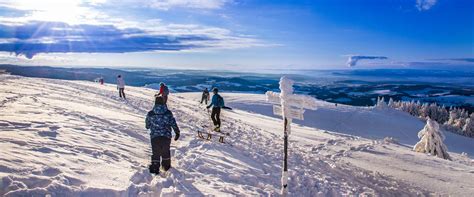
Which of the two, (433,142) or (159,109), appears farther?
(433,142)

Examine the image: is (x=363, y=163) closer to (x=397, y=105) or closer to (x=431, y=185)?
(x=431, y=185)

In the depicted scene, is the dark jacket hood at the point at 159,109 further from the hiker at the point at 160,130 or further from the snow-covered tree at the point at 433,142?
the snow-covered tree at the point at 433,142

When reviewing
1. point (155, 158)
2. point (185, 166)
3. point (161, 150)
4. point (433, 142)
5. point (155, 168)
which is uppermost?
point (161, 150)

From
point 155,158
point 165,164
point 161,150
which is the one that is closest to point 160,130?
point 161,150

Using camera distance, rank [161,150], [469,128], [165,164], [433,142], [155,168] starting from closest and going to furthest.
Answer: [155,168] → [161,150] → [165,164] → [433,142] → [469,128]

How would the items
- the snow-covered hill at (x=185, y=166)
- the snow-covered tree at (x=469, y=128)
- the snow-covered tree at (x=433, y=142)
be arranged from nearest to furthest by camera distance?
the snow-covered hill at (x=185, y=166)
the snow-covered tree at (x=433, y=142)
the snow-covered tree at (x=469, y=128)

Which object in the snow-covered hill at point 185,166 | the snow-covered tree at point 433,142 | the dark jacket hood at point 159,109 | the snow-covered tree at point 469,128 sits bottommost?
the snow-covered tree at point 469,128

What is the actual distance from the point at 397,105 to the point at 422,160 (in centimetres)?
7235

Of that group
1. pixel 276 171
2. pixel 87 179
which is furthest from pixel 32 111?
pixel 276 171

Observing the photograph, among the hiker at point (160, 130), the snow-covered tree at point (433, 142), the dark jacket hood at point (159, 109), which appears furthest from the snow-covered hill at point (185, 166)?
the snow-covered tree at point (433, 142)

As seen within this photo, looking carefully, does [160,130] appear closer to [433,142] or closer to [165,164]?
[165,164]

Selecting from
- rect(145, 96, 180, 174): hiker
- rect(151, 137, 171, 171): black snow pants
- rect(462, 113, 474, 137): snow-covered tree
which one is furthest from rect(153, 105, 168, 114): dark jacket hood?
rect(462, 113, 474, 137): snow-covered tree

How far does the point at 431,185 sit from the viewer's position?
36.1ft

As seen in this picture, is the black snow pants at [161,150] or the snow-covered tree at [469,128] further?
the snow-covered tree at [469,128]
